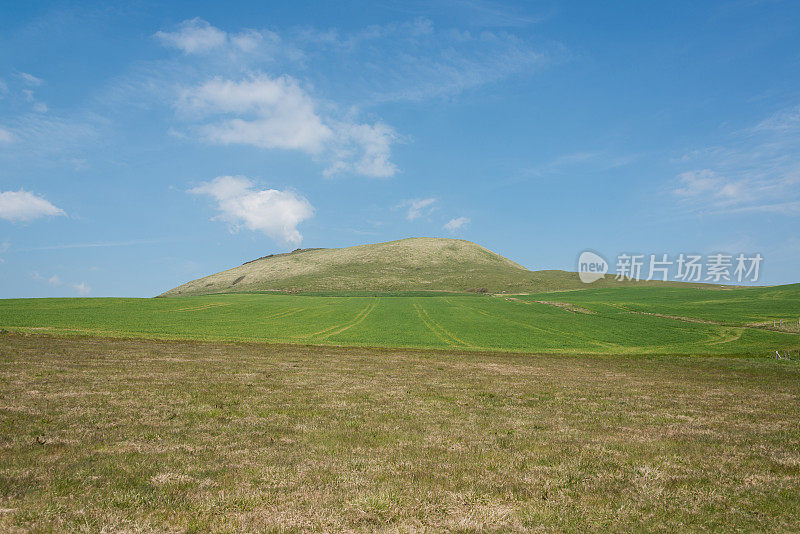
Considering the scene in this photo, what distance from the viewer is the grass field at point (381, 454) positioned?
28.3 ft

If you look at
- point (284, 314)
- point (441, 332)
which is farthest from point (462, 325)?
point (284, 314)

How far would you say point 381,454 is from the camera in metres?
12.4

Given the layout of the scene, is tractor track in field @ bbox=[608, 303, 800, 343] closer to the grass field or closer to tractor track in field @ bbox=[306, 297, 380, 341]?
the grass field

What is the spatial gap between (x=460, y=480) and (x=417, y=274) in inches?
7441

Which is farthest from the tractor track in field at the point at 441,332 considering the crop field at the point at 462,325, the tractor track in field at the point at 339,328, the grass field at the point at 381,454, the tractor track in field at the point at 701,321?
the tractor track in field at the point at 701,321

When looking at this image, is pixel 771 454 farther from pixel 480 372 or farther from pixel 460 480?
pixel 480 372

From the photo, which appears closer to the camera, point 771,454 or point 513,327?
point 771,454

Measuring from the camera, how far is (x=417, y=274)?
19938cm

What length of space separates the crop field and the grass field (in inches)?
1147

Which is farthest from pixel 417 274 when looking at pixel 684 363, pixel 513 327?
pixel 684 363

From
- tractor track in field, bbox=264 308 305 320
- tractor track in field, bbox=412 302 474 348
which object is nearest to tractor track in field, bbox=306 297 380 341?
tractor track in field, bbox=412 302 474 348

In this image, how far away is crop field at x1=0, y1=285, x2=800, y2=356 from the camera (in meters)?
53.2

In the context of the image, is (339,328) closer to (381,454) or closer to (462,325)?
(462,325)

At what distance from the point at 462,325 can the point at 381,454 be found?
6207 centimetres
